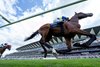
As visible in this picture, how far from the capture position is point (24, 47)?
90.9m

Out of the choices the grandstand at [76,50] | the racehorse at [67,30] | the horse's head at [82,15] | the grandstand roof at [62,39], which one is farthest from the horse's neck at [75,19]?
the grandstand roof at [62,39]

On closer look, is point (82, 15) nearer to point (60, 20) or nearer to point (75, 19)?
point (75, 19)

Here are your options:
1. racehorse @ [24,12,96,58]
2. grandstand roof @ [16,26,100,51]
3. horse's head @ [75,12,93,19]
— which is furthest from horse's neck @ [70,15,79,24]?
grandstand roof @ [16,26,100,51]

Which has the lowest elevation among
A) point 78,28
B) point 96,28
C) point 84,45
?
point 84,45

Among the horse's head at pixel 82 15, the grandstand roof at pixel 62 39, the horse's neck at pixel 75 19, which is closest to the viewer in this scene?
the horse's head at pixel 82 15

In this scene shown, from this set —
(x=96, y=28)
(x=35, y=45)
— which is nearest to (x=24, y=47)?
(x=35, y=45)

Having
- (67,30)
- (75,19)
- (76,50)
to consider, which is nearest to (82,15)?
(75,19)

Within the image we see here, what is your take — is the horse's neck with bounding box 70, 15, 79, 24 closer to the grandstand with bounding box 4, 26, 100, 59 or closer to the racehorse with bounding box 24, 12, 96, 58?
the racehorse with bounding box 24, 12, 96, 58

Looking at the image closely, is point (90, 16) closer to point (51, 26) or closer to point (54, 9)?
point (51, 26)

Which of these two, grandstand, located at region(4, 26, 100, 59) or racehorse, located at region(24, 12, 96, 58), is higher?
grandstand, located at region(4, 26, 100, 59)

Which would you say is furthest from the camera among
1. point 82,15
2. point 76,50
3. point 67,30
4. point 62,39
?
point 62,39

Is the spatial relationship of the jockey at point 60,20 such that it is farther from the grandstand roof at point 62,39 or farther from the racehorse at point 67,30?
the grandstand roof at point 62,39

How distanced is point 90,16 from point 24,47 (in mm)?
81472

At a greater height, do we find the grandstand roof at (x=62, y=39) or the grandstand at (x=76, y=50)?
the grandstand roof at (x=62, y=39)
